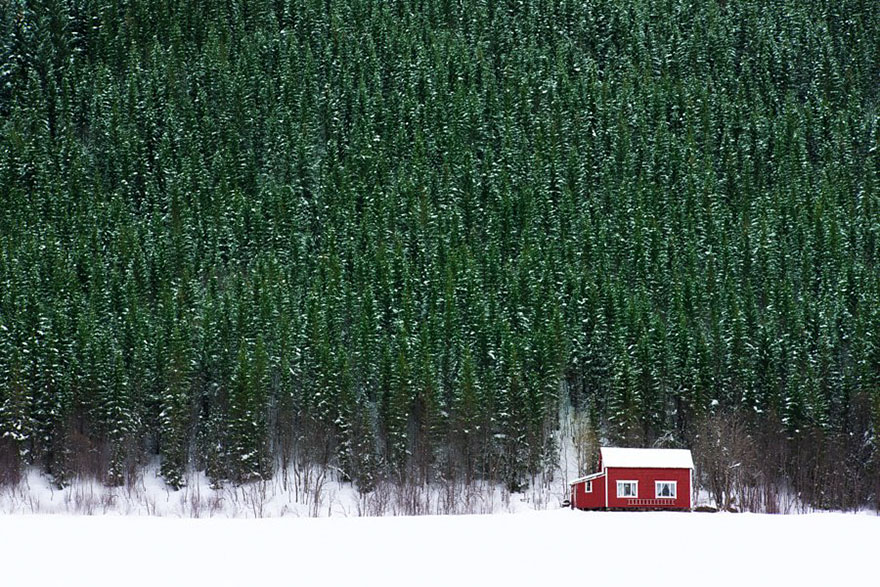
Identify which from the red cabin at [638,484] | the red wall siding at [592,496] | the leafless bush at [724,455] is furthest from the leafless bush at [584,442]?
the red cabin at [638,484]

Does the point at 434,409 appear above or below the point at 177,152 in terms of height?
below

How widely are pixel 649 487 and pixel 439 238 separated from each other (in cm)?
6461

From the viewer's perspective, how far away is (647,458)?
64375 mm

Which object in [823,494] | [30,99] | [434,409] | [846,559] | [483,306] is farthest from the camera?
[30,99]

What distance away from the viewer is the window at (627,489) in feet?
207

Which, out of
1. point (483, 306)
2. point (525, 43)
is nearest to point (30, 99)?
point (525, 43)

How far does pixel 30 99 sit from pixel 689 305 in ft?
339

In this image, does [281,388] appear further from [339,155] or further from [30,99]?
[30,99]

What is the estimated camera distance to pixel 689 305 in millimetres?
111812

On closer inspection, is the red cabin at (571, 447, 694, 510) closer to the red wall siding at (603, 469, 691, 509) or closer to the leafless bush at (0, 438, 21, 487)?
the red wall siding at (603, 469, 691, 509)

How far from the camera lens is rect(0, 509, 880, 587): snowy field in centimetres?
2706

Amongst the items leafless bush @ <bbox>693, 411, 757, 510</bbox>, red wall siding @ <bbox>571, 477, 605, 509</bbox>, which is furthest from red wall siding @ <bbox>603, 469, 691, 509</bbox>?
leafless bush @ <bbox>693, 411, 757, 510</bbox>

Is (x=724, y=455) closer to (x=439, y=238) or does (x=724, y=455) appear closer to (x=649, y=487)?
(x=649, y=487)

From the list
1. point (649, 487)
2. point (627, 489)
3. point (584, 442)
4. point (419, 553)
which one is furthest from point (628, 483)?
point (419, 553)
